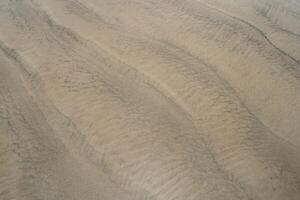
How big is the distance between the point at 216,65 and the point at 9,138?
0.50 m

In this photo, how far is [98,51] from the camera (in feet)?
2.70

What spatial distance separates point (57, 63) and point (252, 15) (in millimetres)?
551

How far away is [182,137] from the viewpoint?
2.25 ft

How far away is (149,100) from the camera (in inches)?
29.1

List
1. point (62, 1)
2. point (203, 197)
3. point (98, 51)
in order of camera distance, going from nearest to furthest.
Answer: point (203, 197)
point (98, 51)
point (62, 1)

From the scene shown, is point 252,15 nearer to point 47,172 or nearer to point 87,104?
point 87,104

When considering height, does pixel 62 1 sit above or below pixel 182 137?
above

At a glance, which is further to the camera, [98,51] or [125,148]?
[98,51]

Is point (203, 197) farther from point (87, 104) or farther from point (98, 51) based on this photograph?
point (98, 51)

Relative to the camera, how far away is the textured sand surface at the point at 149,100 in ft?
2.06

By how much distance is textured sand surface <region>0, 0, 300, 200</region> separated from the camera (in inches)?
24.7

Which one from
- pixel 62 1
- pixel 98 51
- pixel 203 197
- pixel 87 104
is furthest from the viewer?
pixel 62 1

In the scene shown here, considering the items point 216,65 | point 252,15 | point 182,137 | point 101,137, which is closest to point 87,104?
point 101,137

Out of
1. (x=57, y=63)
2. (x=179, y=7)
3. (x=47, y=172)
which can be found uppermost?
(x=179, y=7)
